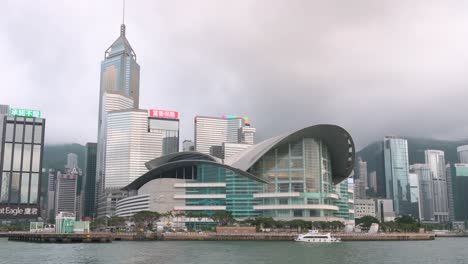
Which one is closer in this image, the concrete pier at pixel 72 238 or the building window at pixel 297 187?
the concrete pier at pixel 72 238

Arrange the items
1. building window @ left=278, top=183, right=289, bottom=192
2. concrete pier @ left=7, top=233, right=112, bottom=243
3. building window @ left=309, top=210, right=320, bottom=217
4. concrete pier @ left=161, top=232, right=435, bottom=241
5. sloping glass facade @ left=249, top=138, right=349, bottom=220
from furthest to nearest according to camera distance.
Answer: building window @ left=278, top=183, right=289, bottom=192, building window @ left=309, top=210, right=320, bottom=217, sloping glass facade @ left=249, top=138, right=349, bottom=220, concrete pier @ left=161, top=232, right=435, bottom=241, concrete pier @ left=7, top=233, right=112, bottom=243

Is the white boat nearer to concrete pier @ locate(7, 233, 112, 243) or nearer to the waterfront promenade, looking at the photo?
the waterfront promenade

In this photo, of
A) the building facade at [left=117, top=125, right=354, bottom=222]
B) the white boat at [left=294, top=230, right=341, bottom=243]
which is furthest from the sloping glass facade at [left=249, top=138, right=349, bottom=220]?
the white boat at [left=294, top=230, right=341, bottom=243]

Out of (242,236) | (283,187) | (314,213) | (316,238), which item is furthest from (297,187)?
(316,238)

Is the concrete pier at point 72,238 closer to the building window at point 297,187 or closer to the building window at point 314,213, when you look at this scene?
the building window at point 297,187

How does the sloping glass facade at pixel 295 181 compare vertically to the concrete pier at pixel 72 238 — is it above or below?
above

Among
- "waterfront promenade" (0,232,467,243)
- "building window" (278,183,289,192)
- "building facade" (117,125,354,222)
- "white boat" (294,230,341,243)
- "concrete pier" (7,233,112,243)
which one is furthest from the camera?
"building window" (278,183,289,192)

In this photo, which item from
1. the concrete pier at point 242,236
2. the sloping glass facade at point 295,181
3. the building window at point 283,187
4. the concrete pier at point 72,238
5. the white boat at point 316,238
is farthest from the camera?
the building window at point 283,187

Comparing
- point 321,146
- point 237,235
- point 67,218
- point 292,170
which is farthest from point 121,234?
point 321,146

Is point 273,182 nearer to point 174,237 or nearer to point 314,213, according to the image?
point 314,213

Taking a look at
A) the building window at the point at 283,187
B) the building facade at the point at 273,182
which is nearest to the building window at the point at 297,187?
the building facade at the point at 273,182

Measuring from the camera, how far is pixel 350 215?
166250mm

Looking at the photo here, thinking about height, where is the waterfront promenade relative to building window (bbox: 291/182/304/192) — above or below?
below

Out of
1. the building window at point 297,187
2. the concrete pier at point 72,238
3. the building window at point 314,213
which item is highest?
the building window at point 297,187
